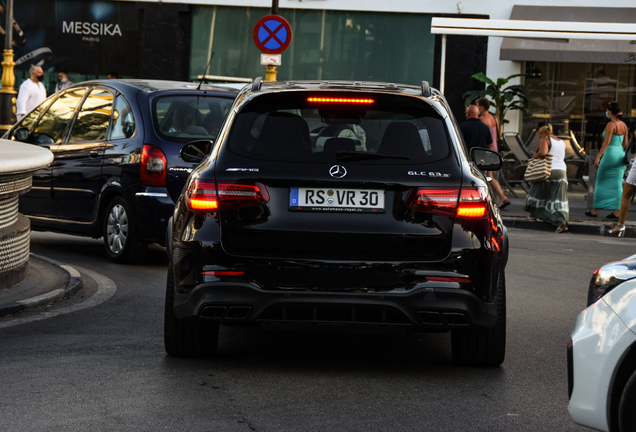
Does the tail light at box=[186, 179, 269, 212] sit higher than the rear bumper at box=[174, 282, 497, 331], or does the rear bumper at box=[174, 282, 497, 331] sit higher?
the tail light at box=[186, 179, 269, 212]

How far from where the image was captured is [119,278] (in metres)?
8.14

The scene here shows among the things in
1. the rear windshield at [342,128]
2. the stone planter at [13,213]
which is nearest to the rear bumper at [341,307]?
the rear windshield at [342,128]

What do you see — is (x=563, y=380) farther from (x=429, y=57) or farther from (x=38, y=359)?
(x=429, y=57)

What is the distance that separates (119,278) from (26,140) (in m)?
2.49

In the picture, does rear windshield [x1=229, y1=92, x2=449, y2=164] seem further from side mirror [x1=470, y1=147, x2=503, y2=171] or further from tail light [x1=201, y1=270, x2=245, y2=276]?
side mirror [x1=470, y1=147, x2=503, y2=171]

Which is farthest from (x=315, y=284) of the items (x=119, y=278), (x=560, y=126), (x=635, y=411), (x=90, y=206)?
(x=560, y=126)

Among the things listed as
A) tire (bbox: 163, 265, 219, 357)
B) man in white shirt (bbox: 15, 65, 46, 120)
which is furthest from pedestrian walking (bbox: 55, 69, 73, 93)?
tire (bbox: 163, 265, 219, 357)

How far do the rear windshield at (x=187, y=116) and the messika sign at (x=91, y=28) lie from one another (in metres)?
18.5

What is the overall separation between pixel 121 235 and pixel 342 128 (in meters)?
4.38

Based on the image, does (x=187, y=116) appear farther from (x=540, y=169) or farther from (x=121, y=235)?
(x=540, y=169)

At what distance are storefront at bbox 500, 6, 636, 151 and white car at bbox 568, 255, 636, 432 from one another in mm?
21153

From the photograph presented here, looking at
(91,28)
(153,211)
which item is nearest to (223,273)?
(153,211)

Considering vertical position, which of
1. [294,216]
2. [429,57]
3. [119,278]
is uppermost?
[429,57]

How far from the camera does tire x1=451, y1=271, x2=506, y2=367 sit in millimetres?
5137
